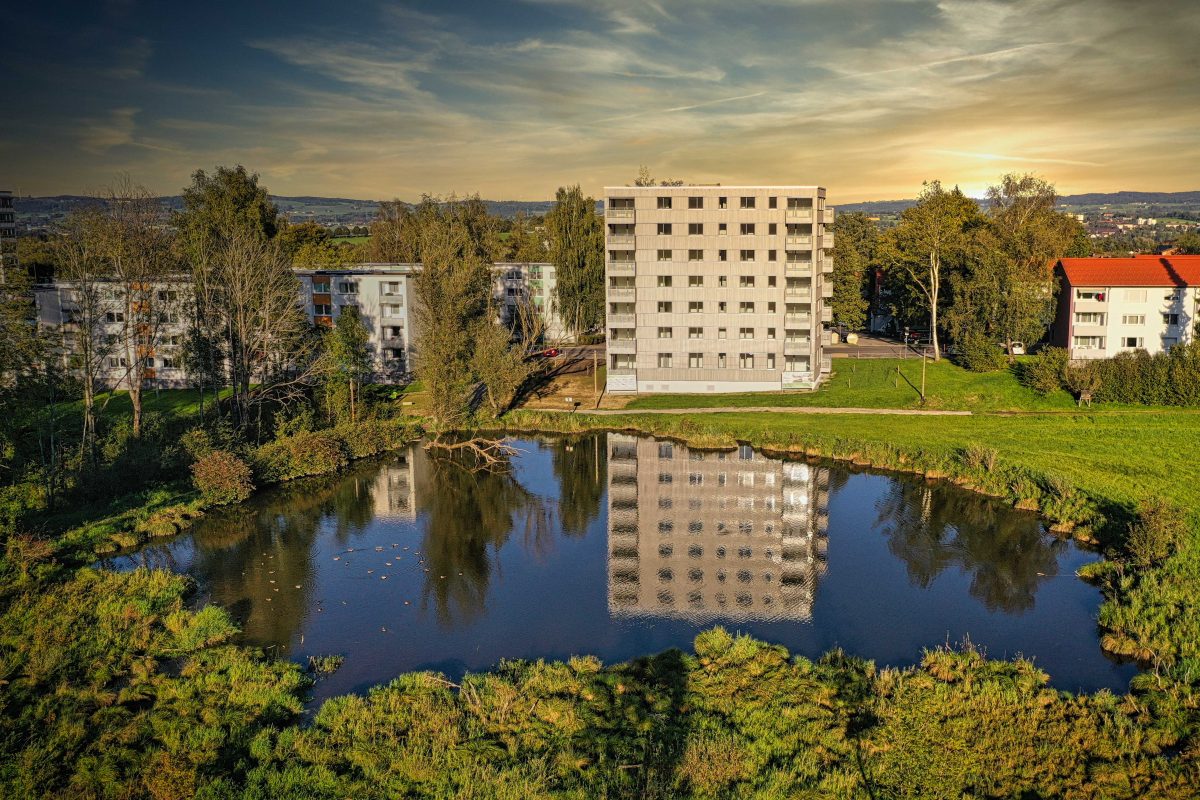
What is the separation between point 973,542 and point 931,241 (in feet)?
165

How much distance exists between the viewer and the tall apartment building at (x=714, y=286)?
69062 mm

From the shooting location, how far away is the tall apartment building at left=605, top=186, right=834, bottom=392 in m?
69.1

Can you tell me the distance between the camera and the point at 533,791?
69.9 feet

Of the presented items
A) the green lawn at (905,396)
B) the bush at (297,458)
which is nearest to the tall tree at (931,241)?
the green lawn at (905,396)

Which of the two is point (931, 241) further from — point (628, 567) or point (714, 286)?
point (628, 567)

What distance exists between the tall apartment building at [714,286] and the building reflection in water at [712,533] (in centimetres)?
1461

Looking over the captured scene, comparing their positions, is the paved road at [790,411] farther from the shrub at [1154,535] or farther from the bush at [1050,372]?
the shrub at [1154,535]

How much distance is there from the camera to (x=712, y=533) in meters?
41.8

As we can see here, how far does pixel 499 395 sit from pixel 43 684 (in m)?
40.4

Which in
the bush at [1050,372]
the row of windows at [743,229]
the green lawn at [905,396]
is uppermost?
the row of windows at [743,229]

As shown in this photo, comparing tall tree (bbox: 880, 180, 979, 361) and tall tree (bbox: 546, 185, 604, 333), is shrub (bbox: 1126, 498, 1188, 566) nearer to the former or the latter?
tall tree (bbox: 880, 180, 979, 361)

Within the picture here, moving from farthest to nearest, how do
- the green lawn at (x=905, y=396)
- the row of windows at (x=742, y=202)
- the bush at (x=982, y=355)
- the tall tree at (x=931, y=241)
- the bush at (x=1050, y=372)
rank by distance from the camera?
1. the tall tree at (x=931, y=241)
2. the bush at (x=982, y=355)
3. the row of windows at (x=742, y=202)
4. the bush at (x=1050, y=372)
5. the green lawn at (x=905, y=396)

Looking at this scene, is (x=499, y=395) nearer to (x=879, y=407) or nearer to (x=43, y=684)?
(x=879, y=407)

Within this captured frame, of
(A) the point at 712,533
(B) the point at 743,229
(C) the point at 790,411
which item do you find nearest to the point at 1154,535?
(A) the point at 712,533
